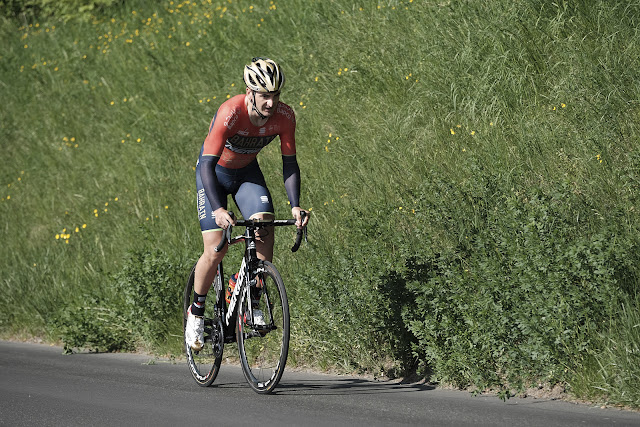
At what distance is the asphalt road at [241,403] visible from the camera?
20.4 feet

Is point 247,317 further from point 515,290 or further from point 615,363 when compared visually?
point 615,363

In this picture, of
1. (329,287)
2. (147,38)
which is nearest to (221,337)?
(329,287)

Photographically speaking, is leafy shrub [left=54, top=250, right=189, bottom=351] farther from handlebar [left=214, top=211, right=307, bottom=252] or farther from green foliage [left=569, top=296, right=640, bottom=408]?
green foliage [left=569, top=296, right=640, bottom=408]

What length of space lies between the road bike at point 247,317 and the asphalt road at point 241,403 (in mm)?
177

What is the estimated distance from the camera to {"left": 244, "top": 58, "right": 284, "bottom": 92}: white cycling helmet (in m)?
7.38

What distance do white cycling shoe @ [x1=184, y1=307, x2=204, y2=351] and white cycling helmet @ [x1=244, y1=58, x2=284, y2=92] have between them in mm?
2119

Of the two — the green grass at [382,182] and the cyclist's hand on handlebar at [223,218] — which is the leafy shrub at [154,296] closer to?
the green grass at [382,182]

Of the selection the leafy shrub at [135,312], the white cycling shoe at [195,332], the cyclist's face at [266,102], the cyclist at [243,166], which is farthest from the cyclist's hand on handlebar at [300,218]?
the leafy shrub at [135,312]

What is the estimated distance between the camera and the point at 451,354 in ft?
23.4

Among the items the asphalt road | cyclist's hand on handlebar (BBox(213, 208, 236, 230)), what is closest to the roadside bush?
the asphalt road

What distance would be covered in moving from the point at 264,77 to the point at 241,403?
2513mm

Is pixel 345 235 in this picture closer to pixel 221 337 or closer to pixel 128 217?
pixel 221 337

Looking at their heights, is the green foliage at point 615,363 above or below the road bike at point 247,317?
below

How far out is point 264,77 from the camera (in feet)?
24.2
